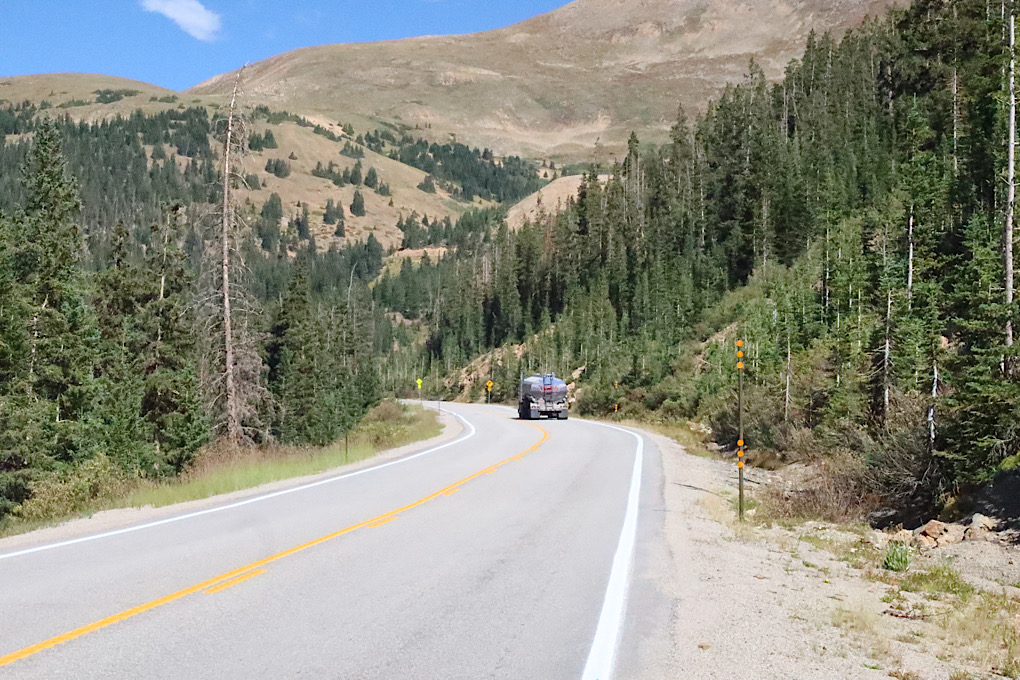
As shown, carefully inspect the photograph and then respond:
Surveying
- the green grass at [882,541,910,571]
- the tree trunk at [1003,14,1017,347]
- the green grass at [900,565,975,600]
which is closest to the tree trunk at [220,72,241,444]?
the green grass at [882,541,910,571]

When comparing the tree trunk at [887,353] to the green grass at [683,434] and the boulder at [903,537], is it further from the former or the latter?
the boulder at [903,537]

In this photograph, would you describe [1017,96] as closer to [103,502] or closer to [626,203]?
[103,502]

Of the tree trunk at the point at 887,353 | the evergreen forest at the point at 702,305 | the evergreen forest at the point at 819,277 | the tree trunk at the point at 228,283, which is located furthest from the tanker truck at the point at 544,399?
the tree trunk at the point at 887,353

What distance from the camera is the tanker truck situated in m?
46.5

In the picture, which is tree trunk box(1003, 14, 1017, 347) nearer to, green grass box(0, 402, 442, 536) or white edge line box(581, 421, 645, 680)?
white edge line box(581, 421, 645, 680)

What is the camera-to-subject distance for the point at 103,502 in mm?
13258

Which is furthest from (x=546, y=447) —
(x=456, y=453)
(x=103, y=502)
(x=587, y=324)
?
(x=587, y=324)

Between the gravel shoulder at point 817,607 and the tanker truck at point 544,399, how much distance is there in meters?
32.7

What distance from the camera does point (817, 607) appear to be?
25.5 ft

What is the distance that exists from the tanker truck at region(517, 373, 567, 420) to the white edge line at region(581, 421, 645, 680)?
109 feet

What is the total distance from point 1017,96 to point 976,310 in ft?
19.5

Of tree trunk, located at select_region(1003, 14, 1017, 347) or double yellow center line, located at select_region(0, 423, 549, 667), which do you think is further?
tree trunk, located at select_region(1003, 14, 1017, 347)

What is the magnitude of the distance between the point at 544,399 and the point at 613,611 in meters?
39.5

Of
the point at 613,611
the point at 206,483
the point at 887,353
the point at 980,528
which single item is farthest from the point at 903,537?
the point at 206,483
